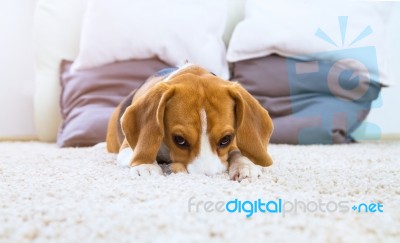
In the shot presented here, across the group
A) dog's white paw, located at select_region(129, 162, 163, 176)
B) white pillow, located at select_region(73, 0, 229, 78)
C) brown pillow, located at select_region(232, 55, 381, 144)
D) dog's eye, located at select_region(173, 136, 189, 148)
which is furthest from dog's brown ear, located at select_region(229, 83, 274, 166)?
white pillow, located at select_region(73, 0, 229, 78)

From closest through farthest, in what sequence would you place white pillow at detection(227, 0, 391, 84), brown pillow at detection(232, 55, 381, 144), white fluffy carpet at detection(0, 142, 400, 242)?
white fluffy carpet at detection(0, 142, 400, 242) → brown pillow at detection(232, 55, 381, 144) → white pillow at detection(227, 0, 391, 84)

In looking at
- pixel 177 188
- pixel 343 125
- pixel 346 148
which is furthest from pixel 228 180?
pixel 343 125

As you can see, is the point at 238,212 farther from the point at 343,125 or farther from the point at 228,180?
the point at 343,125

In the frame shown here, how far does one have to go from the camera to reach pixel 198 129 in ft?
4.73

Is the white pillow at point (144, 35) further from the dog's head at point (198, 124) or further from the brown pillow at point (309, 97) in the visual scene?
the dog's head at point (198, 124)

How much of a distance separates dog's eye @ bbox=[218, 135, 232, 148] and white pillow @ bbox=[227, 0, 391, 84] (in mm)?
1322

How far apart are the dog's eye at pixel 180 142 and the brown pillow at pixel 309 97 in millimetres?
1175

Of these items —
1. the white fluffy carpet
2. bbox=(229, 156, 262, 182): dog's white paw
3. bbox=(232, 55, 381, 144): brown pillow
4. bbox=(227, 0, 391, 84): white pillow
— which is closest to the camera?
the white fluffy carpet

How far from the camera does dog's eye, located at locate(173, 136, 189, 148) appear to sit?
1.47 metres

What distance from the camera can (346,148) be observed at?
2352 millimetres

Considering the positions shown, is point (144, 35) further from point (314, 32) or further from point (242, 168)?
point (242, 168)

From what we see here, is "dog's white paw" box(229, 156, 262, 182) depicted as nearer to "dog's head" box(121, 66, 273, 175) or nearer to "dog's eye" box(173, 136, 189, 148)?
"dog's head" box(121, 66, 273, 175)

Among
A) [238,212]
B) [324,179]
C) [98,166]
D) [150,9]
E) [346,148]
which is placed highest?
[150,9]

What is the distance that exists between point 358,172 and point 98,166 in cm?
92
